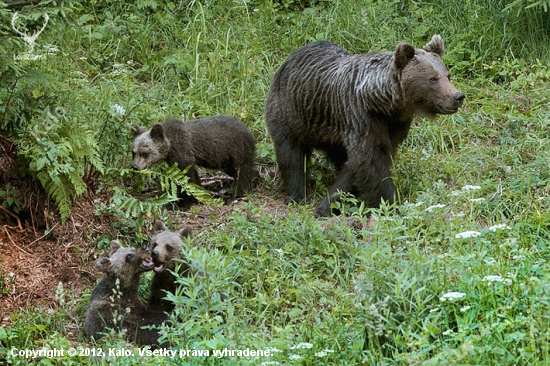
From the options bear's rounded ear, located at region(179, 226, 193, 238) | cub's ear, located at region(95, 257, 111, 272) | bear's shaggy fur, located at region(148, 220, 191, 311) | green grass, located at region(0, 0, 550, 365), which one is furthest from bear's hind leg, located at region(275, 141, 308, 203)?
cub's ear, located at region(95, 257, 111, 272)

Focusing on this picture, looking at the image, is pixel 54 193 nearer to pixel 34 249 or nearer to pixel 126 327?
pixel 34 249

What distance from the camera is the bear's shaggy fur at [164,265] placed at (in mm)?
6477

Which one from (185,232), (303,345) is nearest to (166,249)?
(185,232)

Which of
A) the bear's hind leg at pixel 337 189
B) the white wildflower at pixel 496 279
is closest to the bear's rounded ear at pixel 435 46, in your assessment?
the bear's hind leg at pixel 337 189

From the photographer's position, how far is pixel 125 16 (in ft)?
38.8

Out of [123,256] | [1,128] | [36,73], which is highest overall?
[36,73]

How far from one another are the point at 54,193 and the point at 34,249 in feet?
1.77

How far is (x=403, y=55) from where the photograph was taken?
7.96 meters

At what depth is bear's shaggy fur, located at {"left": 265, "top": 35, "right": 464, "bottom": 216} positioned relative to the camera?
26.1ft

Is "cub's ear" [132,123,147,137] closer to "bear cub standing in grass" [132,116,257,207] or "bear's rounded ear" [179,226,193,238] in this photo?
"bear cub standing in grass" [132,116,257,207]

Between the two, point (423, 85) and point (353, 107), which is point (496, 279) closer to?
point (423, 85)

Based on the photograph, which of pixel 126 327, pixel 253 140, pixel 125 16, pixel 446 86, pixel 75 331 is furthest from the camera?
pixel 125 16

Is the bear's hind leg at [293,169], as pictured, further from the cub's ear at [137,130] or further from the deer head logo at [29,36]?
the deer head logo at [29,36]

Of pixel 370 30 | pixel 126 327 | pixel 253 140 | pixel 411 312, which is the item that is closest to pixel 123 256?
pixel 126 327
